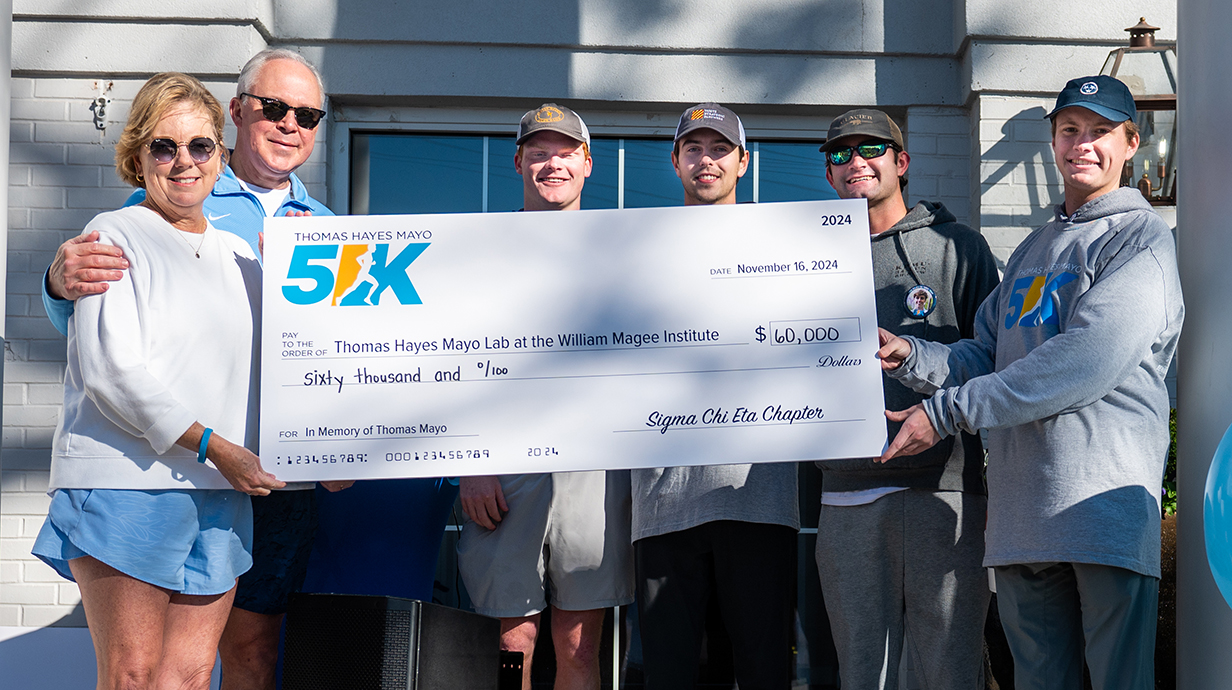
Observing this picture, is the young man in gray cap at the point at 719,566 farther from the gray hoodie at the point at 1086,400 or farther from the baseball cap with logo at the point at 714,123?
the baseball cap with logo at the point at 714,123

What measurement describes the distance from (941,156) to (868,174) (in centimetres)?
172

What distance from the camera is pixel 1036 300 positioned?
2469 millimetres

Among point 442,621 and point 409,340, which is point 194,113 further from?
point 442,621

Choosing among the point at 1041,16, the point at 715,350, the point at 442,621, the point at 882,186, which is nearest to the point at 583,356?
the point at 715,350

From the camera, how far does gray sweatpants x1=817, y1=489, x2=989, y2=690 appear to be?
8.61ft

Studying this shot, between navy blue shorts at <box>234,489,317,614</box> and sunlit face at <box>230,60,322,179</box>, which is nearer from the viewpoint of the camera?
navy blue shorts at <box>234,489,317,614</box>

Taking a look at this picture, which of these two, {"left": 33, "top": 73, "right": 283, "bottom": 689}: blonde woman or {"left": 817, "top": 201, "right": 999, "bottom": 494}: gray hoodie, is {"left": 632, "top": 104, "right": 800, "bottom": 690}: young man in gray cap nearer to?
{"left": 817, "top": 201, "right": 999, "bottom": 494}: gray hoodie

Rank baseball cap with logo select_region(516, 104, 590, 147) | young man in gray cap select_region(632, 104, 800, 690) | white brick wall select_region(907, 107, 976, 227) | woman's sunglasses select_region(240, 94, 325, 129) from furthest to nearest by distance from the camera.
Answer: white brick wall select_region(907, 107, 976, 227), baseball cap with logo select_region(516, 104, 590, 147), woman's sunglasses select_region(240, 94, 325, 129), young man in gray cap select_region(632, 104, 800, 690)

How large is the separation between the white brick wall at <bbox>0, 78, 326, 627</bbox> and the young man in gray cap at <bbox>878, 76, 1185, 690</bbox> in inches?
116

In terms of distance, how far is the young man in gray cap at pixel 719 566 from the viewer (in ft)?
8.52

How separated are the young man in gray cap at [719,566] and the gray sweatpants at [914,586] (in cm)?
16

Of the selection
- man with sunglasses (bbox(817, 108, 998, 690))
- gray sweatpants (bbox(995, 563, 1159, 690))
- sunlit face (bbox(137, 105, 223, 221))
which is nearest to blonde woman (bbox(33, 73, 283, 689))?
sunlit face (bbox(137, 105, 223, 221))

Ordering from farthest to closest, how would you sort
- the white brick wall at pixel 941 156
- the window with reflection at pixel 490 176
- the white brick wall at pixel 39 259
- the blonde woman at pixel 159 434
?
the window with reflection at pixel 490 176, the white brick wall at pixel 941 156, the white brick wall at pixel 39 259, the blonde woman at pixel 159 434

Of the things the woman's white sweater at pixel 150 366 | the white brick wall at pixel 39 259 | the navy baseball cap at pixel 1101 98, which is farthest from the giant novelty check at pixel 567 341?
the white brick wall at pixel 39 259
